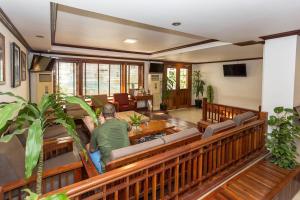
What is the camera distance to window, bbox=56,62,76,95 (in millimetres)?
6152

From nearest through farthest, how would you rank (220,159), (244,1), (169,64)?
(244,1), (220,159), (169,64)

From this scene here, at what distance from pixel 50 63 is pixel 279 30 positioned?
5.68 m

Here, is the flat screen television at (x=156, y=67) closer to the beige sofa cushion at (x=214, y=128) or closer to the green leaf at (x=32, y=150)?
the beige sofa cushion at (x=214, y=128)

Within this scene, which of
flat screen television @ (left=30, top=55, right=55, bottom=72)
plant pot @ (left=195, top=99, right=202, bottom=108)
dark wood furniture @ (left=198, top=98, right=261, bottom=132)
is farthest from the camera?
plant pot @ (left=195, top=99, right=202, bottom=108)

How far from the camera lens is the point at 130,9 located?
2.08 meters

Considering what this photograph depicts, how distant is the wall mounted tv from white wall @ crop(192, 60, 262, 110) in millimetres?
189

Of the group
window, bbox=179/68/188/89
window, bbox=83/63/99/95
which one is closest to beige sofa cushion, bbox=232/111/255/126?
window, bbox=83/63/99/95

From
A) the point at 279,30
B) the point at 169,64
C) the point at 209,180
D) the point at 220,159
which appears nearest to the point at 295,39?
the point at 279,30

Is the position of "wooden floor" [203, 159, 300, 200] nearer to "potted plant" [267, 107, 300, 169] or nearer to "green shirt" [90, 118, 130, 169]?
"potted plant" [267, 107, 300, 169]

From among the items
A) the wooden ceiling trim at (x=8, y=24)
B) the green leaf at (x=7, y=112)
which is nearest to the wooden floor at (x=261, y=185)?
the green leaf at (x=7, y=112)

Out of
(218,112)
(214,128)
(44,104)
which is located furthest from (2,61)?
(218,112)

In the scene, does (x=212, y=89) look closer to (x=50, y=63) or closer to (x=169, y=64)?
(x=169, y=64)

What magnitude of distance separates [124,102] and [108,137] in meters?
4.73

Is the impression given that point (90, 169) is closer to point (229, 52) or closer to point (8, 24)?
point (8, 24)
